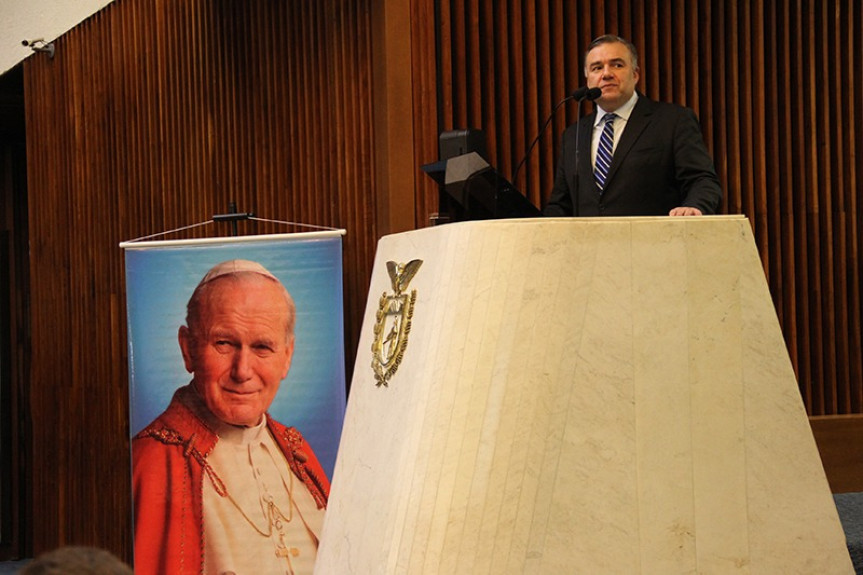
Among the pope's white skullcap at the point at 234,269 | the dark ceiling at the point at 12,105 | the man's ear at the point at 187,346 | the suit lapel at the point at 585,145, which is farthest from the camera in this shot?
the dark ceiling at the point at 12,105

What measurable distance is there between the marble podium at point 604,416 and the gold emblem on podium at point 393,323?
0.47 ft

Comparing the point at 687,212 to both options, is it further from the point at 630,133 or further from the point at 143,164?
the point at 143,164

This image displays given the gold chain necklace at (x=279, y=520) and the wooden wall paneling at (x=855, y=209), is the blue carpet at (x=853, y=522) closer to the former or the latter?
the wooden wall paneling at (x=855, y=209)

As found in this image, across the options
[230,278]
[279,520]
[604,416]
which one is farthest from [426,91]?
[604,416]

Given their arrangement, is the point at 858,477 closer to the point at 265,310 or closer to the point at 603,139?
the point at 603,139

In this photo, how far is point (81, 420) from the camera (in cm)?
707

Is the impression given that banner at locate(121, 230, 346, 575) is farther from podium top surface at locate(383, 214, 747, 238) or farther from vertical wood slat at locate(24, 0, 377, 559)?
podium top surface at locate(383, 214, 747, 238)

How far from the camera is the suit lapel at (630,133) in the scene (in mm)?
3658

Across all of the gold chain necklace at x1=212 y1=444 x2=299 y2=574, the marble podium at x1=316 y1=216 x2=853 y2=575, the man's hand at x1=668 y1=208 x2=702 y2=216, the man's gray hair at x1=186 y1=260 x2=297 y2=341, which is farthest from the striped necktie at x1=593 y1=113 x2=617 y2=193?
the gold chain necklace at x1=212 y1=444 x2=299 y2=574

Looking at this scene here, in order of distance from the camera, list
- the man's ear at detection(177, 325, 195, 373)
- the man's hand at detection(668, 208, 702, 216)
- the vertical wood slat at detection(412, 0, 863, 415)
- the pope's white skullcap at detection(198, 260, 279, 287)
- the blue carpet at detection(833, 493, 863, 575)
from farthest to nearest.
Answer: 1. the man's ear at detection(177, 325, 195, 373)
2. the pope's white skullcap at detection(198, 260, 279, 287)
3. the vertical wood slat at detection(412, 0, 863, 415)
4. the blue carpet at detection(833, 493, 863, 575)
5. the man's hand at detection(668, 208, 702, 216)

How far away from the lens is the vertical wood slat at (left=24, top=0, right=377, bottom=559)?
5.05 m

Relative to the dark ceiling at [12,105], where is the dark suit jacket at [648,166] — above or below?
below

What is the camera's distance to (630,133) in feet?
12.1

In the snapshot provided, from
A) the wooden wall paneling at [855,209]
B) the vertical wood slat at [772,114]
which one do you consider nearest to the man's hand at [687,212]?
the vertical wood slat at [772,114]
